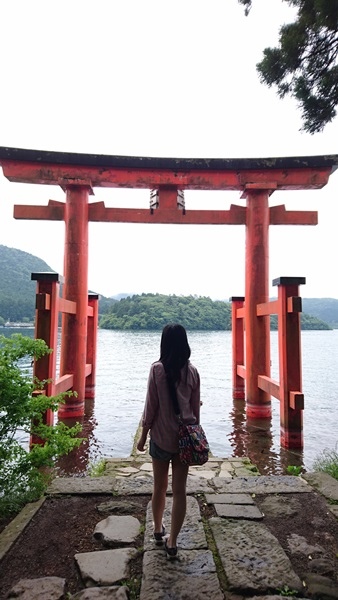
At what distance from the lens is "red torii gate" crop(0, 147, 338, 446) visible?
25.0 feet

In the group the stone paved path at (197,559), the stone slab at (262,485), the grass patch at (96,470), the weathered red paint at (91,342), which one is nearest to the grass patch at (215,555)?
the stone paved path at (197,559)

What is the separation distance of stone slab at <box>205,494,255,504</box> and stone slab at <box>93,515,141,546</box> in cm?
75

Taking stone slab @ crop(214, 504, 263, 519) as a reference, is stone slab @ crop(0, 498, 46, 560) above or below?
above

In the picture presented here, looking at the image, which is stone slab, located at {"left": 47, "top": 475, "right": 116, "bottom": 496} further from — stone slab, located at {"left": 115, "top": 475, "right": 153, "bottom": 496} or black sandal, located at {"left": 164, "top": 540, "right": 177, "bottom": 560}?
black sandal, located at {"left": 164, "top": 540, "right": 177, "bottom": 560}

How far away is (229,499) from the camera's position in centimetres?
336

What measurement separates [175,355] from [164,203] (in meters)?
6.15

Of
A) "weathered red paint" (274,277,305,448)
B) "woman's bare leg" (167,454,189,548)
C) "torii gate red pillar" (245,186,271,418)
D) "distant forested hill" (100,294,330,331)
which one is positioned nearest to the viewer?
"woman's bare leg" (167,454,189,548)

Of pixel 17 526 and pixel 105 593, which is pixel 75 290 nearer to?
pixel 17 526

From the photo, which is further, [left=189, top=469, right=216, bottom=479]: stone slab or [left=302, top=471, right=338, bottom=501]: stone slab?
[left=189, top=469, right=216, bottom=479]: stone slab

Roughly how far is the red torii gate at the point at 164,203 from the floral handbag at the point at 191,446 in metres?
5.54

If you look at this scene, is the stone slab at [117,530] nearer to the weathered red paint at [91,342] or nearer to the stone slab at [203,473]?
the stone slab at [203,473]

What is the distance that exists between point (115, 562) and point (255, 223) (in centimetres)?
681

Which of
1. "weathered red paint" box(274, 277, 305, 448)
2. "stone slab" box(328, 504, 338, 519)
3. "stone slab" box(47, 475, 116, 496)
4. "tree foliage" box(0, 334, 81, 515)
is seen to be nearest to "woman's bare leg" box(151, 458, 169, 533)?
"stone slab" box(47, 475, 116, 496)

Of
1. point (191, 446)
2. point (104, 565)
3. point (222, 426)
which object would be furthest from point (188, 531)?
point (222, 426)
